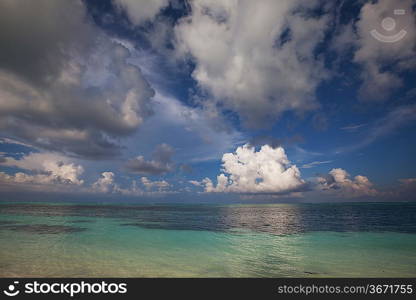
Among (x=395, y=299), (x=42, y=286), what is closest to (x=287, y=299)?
(x=395, y=299)

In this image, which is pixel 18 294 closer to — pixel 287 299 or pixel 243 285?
pixel 243 285

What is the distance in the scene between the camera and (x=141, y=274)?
12555mm

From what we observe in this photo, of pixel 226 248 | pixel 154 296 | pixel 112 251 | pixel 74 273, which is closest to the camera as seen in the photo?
pixel 154 296

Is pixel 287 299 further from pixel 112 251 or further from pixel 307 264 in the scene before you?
pixel 112 251

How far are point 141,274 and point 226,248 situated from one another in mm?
9647

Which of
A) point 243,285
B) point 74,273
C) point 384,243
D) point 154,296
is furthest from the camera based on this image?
point 384,243

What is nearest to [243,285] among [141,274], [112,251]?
[141,274]

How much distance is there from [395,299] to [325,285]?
2.76 meters

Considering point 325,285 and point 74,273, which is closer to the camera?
point 325,285

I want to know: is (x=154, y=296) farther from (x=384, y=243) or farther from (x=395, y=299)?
(x=384, y=243)

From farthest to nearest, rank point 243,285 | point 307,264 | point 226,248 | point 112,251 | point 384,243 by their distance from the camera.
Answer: point 384,243, point 226,248, point 112,251, point 307,264, point 243,285

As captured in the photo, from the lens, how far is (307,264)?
1526cm

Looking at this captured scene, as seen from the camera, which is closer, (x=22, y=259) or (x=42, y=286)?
(x=42, y=286)

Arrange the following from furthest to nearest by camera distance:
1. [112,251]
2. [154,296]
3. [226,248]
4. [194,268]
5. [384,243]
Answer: [384,243], [226,248], [112,251], [194,268], [154,296]
